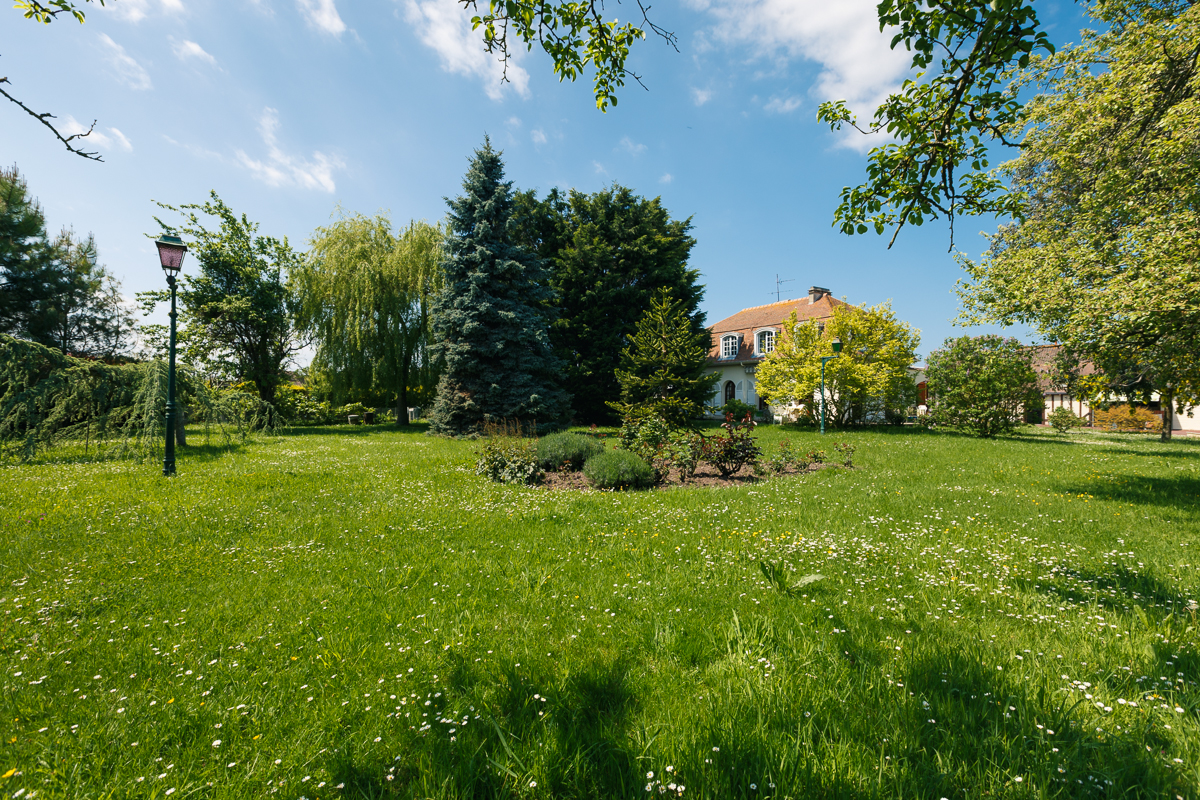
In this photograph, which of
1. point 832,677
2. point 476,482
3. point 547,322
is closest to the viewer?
point 832,677

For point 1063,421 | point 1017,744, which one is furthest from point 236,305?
point 1063,421

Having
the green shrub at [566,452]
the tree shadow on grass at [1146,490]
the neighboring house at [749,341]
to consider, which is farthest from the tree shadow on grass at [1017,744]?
the neighboring house at [749,341]

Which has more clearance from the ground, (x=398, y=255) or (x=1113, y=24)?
(x=1113, y=24)

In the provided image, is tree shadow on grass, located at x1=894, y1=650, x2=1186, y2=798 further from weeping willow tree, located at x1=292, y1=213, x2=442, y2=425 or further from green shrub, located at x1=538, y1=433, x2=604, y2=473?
weeping willow tree, located at x1=292, y1=213, x2=442, y2=425

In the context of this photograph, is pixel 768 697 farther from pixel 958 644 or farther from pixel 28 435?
pixel 28 435

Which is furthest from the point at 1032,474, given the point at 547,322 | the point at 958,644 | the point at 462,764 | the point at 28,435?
the point at 28,435

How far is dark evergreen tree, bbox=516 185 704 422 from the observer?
984 inches

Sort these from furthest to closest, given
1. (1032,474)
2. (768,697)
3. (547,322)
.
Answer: (547,322)
(1032,474)
(768,697)

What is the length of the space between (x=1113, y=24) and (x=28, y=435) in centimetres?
2611

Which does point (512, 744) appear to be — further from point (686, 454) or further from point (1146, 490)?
point (1146, 490)

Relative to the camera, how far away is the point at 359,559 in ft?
15.7

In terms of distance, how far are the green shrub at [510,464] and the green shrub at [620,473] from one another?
1320 mm

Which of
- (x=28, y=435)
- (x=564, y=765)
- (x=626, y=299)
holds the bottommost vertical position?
(x=564, y=765)

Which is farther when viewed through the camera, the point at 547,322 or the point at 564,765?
the point at 547,322
